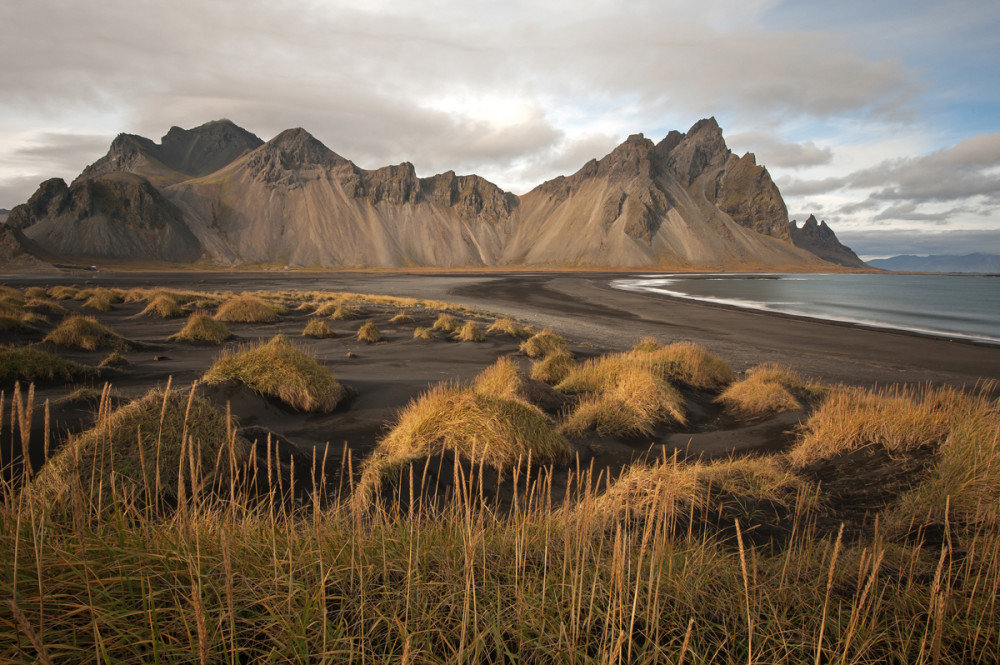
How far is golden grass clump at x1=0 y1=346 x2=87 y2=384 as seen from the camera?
8.88 m

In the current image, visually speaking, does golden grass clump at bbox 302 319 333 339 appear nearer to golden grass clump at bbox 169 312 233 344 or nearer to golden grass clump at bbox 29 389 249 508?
golden grass clump at bbox 169 312 233 344

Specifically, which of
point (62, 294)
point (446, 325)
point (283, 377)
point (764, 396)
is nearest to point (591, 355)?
point (764, 396)

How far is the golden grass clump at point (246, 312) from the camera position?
827 inches

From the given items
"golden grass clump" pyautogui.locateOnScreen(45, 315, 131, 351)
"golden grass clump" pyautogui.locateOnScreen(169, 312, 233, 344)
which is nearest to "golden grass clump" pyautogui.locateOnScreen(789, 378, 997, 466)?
"golden grass clump" pyautogui.locateOnScreen(169, 312, 233, 344)

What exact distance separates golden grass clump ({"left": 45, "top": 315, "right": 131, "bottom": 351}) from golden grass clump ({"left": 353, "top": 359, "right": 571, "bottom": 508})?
11.2 m

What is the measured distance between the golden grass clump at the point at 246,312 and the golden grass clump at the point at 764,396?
1910 centimetres

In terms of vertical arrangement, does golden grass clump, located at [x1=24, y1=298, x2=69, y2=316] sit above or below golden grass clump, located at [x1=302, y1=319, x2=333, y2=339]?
above

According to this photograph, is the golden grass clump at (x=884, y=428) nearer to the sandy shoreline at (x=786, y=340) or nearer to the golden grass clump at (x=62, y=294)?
the sandy shoreline at (x=786, y=340)

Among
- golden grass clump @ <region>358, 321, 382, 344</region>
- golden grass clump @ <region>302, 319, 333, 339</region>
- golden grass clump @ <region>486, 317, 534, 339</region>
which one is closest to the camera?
golden grass clump @ <region>358, 321, 382, 344</region>

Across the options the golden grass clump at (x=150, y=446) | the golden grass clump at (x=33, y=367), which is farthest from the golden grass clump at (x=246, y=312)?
the golden grass clump at (x=150, y=446)

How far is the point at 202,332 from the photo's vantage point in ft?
51.8

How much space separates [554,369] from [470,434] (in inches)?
249

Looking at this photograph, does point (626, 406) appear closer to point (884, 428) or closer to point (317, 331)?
point (884, 428)

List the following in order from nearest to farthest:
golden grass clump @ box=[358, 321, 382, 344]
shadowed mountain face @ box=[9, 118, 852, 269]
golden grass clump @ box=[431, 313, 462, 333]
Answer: golden grass clump @ box=[358, 321, 382, 344] < golden grass clump @ box=[431, 313, 462, 333] < shadowed mountain face @ box=[9, 118, 852, 269]
